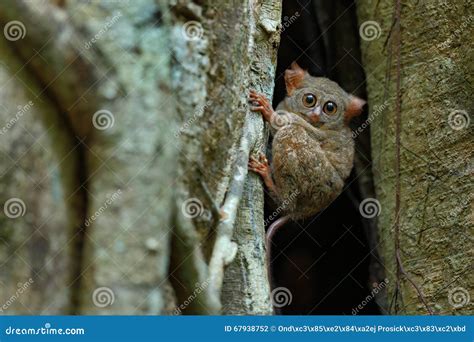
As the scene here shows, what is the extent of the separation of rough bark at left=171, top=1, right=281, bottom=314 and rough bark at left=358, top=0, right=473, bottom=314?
1485 mm

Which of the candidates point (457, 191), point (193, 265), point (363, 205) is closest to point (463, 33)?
point (457, 191)

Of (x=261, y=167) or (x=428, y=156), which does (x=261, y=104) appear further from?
(x=428, y=156)

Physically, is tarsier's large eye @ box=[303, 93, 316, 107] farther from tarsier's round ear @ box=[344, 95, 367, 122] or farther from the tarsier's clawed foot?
the tarsier's clawed foot

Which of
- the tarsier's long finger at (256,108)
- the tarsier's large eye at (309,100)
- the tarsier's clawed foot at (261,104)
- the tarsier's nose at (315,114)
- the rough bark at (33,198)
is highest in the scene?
the tarsier's large eye at (309,100)

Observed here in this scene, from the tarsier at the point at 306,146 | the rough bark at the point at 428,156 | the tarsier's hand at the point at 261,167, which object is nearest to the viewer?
the tarsier's hand at the point at 261,167

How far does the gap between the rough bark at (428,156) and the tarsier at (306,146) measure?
0.38 m

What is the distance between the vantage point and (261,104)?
4539mm

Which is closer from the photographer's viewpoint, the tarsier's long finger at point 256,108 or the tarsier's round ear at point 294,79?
the tarsier's long finger at point 256,108

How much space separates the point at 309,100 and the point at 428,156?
1.00m

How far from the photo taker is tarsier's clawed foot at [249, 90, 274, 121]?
4508mm

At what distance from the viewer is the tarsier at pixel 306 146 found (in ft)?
16.8

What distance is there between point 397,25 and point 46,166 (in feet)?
11.7

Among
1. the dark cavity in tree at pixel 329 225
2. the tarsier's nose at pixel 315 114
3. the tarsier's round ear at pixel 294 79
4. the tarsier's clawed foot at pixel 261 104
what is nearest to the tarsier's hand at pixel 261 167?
the tarsier's clawed foot at pixel 261 104

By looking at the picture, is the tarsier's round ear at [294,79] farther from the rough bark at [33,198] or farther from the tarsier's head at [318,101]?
the rough bark at [33,198]
